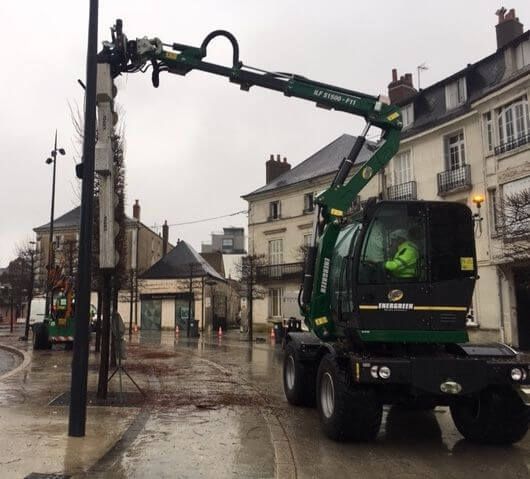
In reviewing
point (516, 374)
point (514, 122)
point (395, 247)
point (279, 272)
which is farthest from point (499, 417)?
point (279, 272)

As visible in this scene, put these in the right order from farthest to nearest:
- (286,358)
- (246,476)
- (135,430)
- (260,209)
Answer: (260,209)
(286,358)
(135,430)
(246,476)

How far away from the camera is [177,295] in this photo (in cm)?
4172

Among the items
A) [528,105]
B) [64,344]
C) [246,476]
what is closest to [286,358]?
[246,476]

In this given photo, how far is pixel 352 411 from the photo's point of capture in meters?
6.57

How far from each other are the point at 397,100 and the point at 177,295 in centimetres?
2159

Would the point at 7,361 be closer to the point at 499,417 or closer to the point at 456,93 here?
the point at 499,417

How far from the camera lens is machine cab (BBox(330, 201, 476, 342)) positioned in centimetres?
687

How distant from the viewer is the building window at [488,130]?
2180cm

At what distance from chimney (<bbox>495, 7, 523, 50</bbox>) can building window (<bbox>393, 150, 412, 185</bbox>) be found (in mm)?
6071

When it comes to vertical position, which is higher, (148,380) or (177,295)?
(177,295)

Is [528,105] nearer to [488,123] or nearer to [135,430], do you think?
[488,123]

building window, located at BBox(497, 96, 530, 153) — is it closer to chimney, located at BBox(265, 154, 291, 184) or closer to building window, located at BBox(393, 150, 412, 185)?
building window, located at BBox(393, 150, 412, 185)

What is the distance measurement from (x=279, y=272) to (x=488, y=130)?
17.0 metres

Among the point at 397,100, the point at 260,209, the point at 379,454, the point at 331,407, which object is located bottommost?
the point at 379,454
